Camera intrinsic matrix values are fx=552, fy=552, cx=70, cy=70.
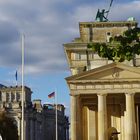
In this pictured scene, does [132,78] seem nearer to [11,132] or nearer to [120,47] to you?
[120,47]

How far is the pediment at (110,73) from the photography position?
6531 centimetres

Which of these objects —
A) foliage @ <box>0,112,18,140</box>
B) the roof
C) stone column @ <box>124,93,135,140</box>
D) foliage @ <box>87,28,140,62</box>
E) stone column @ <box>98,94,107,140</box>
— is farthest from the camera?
foliage @ <box>0,112,18,140</box>

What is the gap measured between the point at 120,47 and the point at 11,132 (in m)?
122

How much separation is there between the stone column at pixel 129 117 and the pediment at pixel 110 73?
7.82ft

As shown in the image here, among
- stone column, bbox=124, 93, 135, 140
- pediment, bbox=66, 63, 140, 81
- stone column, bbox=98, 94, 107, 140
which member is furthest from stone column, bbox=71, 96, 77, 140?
stone column, bbox=124, 93, 135, 140

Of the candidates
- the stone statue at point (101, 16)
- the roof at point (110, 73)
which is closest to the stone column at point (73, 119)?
the roof at point (110, 73)

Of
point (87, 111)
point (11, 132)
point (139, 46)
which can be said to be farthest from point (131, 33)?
point (11, 132)

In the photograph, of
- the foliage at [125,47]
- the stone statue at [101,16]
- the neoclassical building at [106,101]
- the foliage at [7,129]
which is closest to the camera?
the foliage at [125,47]

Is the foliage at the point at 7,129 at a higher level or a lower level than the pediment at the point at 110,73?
lower

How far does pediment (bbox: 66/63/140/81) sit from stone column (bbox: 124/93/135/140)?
2.38m

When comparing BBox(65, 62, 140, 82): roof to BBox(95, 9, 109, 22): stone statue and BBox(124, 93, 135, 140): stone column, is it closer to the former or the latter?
BBox(124, 93, 135, 140): stone column

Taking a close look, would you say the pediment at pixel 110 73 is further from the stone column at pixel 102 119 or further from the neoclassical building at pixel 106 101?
the stone column at pixel 102 119

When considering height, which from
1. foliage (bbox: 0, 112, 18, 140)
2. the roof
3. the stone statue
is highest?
the stone statue

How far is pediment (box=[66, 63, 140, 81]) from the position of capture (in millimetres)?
65312
